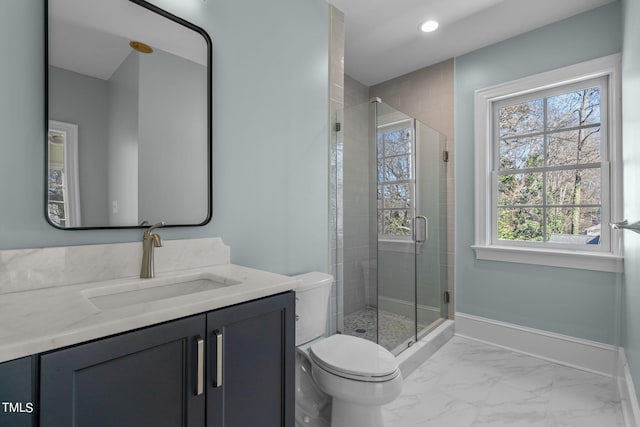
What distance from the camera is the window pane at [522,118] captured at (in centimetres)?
255

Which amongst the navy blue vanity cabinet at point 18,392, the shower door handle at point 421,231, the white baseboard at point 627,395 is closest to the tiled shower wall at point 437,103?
the shower door handle at point 421,231

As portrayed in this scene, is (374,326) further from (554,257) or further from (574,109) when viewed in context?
(574,109)

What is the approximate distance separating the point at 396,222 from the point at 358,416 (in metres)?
1.25

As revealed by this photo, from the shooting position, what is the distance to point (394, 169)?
7.29 ft

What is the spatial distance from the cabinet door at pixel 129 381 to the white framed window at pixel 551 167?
257 centimetres

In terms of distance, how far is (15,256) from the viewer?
979mm

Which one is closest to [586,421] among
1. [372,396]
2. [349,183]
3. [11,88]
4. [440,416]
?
[440,416]

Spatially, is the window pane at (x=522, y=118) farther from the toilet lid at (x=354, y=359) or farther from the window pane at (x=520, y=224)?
the toilet lid at (x=354, y=359)

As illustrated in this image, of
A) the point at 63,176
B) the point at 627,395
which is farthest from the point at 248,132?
the point at 627,395

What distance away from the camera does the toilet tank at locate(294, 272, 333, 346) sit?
159 cm

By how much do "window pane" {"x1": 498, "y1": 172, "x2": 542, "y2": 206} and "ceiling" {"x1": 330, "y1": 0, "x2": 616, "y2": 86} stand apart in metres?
1.16

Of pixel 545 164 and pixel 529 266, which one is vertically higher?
pixel 545 164

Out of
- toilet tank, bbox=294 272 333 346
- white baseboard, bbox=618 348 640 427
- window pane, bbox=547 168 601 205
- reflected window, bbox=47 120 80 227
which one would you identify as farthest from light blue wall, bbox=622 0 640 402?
reflected window, bbox=47 120 80 227

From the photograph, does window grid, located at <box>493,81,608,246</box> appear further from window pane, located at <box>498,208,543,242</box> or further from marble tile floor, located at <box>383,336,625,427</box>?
marble tile floor, located at <box>383,336,625,427</box>
